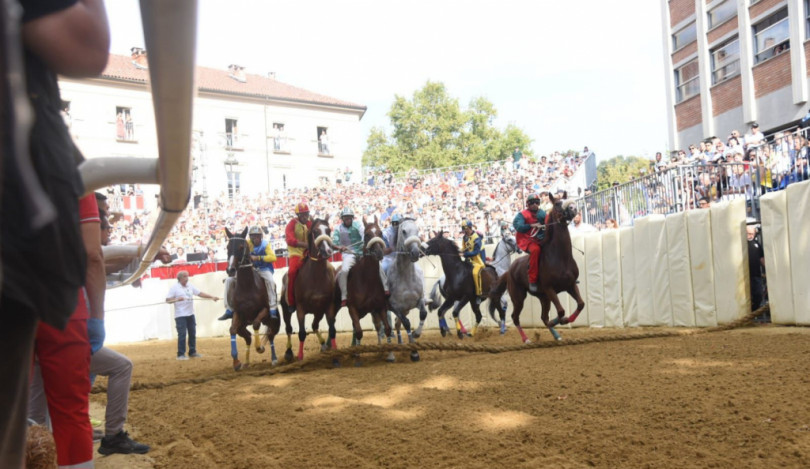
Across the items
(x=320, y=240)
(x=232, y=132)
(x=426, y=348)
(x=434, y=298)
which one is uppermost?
(x=232, y=132)

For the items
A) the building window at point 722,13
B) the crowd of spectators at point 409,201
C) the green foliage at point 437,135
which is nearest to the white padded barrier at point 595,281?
the crowd of spectators at point 409,201

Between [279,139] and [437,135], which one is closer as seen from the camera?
[279,139]

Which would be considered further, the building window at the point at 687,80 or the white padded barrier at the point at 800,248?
the building window at the point at 687,80

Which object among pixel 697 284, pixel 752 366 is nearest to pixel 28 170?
pixel 752 366

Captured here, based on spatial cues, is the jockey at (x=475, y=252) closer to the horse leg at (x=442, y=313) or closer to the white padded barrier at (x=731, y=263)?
the horse leg at (x=442, y=313)

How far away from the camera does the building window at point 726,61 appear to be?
2905cm

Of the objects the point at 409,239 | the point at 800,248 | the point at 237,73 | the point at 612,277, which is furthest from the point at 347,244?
the point at 237,73

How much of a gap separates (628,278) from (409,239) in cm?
662

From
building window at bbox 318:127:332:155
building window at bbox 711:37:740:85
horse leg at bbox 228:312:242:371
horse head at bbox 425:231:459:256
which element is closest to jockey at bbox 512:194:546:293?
horse head at bbox 425:231:459:256

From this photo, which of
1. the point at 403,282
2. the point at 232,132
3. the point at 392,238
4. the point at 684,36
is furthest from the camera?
the point at 232,132

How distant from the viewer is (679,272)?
14250mm

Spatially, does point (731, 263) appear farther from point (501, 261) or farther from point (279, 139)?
point (279, 139)

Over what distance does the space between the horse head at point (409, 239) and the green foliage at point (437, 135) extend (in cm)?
5997

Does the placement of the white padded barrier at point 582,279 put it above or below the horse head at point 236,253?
below
